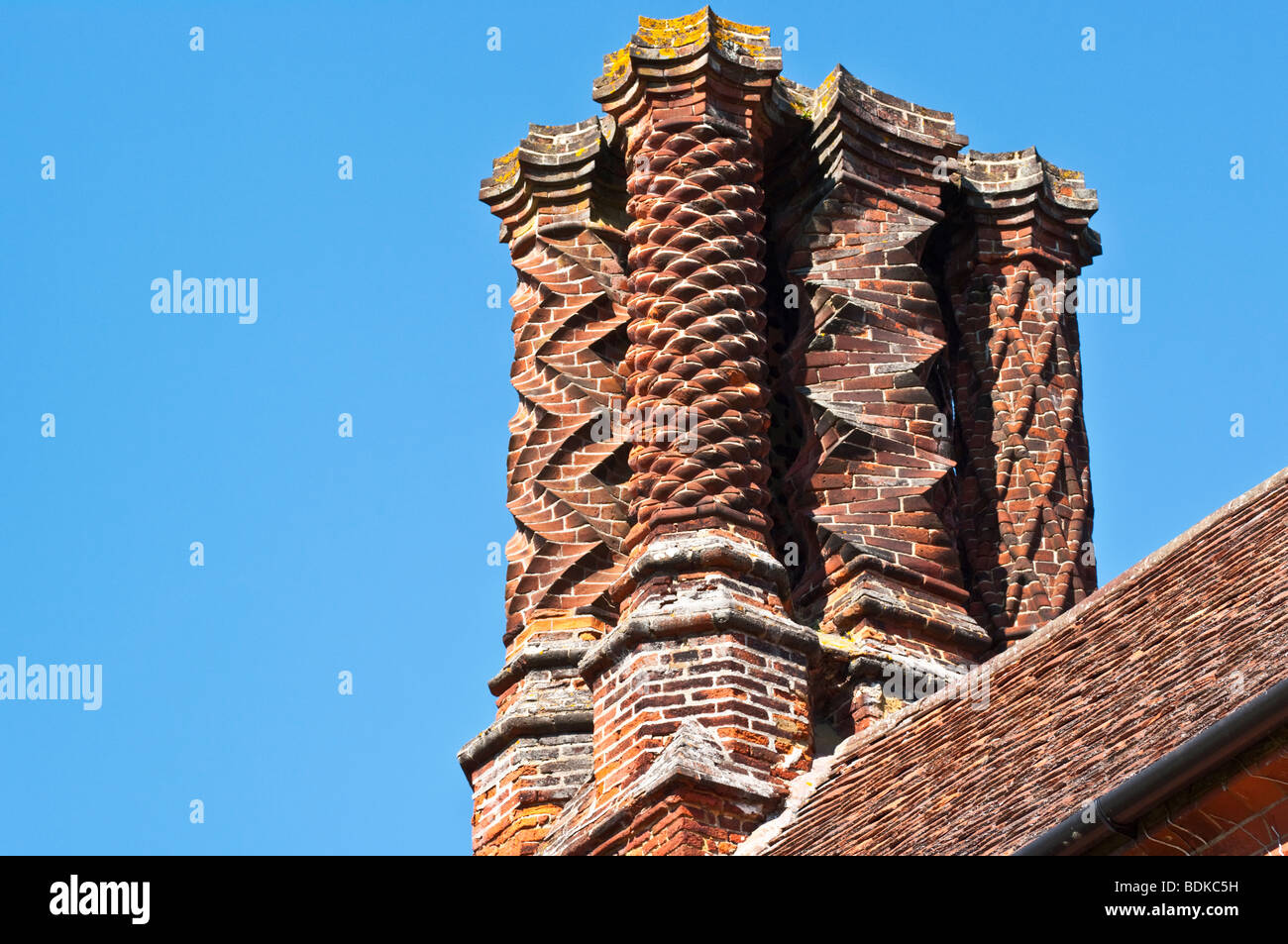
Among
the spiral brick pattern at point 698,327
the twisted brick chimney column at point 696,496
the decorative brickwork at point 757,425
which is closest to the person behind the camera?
the twisted brick chimney column at point 696,496

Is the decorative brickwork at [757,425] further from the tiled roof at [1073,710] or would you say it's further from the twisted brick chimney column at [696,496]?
the tiled roof at [1073,710]

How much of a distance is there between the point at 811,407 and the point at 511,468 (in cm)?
187

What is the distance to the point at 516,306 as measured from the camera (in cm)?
1819

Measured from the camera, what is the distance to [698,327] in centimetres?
1662

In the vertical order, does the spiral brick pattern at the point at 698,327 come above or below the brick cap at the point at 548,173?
below

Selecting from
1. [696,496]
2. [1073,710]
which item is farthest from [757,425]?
[1073,710]

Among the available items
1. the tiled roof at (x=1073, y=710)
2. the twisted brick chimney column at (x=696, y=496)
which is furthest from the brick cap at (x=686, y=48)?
the tiled roof at (x=1073, y=710)

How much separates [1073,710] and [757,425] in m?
3.95

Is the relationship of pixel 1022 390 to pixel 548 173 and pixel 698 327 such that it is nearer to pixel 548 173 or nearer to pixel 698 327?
pixel 698 327

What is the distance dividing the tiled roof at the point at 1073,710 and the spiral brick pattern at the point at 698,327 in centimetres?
173

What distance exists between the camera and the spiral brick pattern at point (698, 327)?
1619cm
